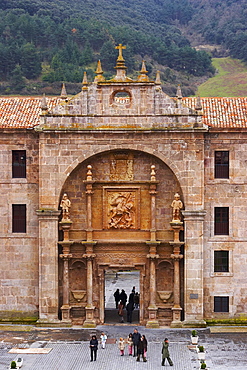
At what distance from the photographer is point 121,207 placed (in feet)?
130

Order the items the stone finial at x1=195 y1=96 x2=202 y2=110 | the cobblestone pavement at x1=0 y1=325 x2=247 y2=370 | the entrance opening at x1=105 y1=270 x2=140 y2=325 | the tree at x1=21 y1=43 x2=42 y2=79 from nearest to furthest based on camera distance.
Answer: the cobblestone pavement at x1=0 y1=325 x2=247 y2=370 < the stone finial at x1=195 y1=96 x2=202 y2=110 < the entrance opening at x1=105 y1=270 x2=140 y2=325 < the tree at x1=21 y1=43 x2=42 y2=79

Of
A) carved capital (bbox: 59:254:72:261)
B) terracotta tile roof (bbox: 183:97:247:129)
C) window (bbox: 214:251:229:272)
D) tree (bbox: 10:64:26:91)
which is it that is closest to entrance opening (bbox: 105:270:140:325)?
Result: carved capital (bbox: 59:254:72:261)

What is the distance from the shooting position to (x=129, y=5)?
486 ft

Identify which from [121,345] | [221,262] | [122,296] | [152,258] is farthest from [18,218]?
[221,262]

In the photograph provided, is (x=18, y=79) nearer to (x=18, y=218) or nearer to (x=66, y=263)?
(x=18, y=218)

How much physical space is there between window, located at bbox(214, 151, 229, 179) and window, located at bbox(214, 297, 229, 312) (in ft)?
22.0

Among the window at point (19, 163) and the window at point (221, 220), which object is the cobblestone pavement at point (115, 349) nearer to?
the window at point (221, 220)

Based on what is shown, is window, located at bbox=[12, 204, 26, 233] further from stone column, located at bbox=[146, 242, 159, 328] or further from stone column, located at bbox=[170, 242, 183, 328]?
stone column, located at bbox=[170, 242, 183, 328]

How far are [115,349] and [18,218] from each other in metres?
9.51

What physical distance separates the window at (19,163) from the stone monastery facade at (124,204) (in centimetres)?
8

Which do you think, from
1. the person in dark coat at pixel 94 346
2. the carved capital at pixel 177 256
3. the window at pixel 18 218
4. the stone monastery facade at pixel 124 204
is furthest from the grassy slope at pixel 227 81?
the person in dark coat at pixel 94 346

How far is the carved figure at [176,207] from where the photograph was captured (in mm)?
39125

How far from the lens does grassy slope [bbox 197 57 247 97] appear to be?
10025 centimetres

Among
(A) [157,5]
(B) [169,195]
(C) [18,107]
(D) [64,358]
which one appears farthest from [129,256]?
(A) [157,5]
